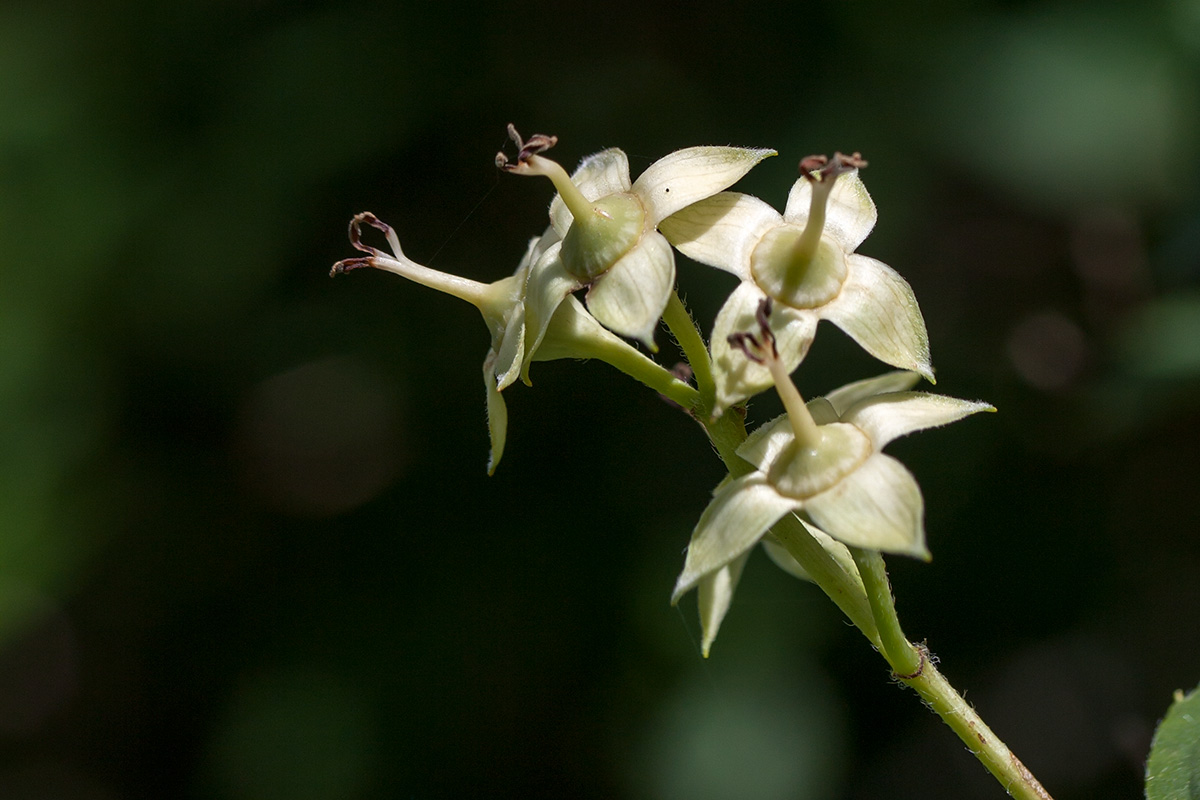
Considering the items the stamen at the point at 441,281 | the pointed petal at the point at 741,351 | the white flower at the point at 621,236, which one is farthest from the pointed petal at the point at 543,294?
the pointed petal at the point at 741,351

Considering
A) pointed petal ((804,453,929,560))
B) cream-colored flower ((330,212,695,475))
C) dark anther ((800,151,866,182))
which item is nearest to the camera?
pointed petal ((804,453,929,560))

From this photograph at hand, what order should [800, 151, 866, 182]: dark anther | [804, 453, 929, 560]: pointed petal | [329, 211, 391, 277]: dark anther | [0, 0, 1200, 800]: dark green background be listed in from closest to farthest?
[804, 453, 929, 560]: pointed petal, [800, 151, 866, 182]: dark anther, [329, 211, 391, 277]: dark anther, [0, 0, 1200, 800]: dark green background

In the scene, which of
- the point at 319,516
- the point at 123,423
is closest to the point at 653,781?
the point at 319,516

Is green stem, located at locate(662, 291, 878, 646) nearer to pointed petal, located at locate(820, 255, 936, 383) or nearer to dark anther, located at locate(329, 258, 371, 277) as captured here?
pointed petal, located at locate(820, 255, 936, 383)

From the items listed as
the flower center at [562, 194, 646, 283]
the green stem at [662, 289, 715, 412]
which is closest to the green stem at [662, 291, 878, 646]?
the green stem at [662, 289, 715, 412]

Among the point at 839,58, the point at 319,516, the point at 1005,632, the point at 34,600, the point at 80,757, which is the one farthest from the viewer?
the point at 80,757

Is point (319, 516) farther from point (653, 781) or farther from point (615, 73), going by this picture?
point (615, 73)
